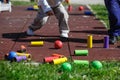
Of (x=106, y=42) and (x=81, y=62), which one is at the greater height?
(x=81, y=62)

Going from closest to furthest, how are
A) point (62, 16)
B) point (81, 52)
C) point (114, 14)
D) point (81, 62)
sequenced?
point (81, 62)
point (81, 52)
point (114, 14)
point (62, 16)

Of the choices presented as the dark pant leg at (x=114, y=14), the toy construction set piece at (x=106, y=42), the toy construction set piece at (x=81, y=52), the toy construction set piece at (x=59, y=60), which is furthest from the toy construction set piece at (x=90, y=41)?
the toy construction set piece at (x=59, y=60)

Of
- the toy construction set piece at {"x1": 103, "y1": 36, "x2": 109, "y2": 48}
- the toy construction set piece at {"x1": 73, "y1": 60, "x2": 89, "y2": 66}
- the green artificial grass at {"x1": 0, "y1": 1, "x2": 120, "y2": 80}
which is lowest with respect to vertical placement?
the toy construction set piece at {"x1": 103, "y1": 36, "x2": 109, "y2": 48}

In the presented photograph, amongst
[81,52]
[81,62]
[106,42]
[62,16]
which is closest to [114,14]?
[106,42]

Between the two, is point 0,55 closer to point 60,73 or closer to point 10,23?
point 60,73

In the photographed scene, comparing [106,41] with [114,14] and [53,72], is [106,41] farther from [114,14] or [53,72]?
[53,72]

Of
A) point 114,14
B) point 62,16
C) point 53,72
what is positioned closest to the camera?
point 53,72

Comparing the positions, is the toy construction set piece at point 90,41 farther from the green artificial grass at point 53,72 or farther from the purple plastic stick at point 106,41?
the green artificial grass at point 53,72

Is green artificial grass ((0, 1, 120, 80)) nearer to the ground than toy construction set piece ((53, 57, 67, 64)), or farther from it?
farther from it

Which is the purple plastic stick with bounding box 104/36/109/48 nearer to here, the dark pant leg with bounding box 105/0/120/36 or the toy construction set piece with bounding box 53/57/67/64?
the dark pant leg with bounding box 105/0/120/36

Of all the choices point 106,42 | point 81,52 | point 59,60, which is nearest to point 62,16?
Result: point 106,42

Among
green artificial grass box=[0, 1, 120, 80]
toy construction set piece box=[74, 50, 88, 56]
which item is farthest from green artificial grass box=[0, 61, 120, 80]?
toy construction set piece box=[74, 50, 88, 56]

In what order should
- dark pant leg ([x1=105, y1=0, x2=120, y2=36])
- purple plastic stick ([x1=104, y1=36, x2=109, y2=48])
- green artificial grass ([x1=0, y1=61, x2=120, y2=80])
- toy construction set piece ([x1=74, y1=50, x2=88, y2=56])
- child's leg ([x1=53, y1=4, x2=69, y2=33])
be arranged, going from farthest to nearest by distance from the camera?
child's leg ([x1=53, y1=4, x2=69, y2=33]), dark pant leg ([x1=105, y1=0, x2=120, y2=36]), purple plastic stick ([x1=104, y1=36, x2=109, y2=48]), toy construction set piece ([x1=74, y1=50, x2=88, y2=56]), green artificial grass ([x1=0, y1=61, x2=120, y2=80])

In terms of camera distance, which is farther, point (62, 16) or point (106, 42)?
point (62, 16)
